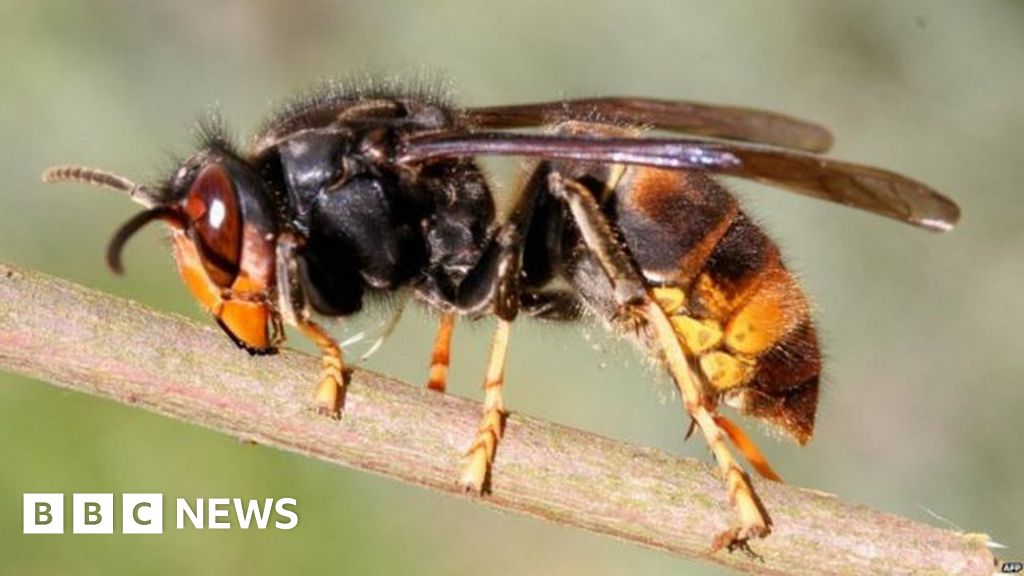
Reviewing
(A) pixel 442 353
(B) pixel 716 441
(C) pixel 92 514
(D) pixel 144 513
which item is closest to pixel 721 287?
(B) pixel 716 441

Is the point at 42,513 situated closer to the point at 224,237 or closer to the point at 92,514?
the point at 92,514

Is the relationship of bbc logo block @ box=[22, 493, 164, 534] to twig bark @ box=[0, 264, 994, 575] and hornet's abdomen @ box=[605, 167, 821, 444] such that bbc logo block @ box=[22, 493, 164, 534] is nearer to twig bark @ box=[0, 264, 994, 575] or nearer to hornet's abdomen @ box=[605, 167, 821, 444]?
hornet's abdomen @ box=[605, 167, 821, 444]

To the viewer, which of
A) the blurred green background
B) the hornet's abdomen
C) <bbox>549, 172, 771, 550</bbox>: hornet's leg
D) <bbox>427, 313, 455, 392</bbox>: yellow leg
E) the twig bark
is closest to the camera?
the twig bark

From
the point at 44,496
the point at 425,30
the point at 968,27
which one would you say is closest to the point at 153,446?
the point at 44,496

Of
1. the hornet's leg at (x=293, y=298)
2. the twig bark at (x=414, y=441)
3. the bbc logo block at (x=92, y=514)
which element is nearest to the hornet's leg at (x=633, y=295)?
the twig bark at (x=414, y=441)

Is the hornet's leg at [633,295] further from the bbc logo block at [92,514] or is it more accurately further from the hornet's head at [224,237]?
the bbc logo block at [92,514]

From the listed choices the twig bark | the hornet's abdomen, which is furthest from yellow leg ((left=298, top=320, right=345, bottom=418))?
the hornet's abdomen

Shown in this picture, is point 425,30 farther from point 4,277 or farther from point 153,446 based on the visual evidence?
point 4,277
